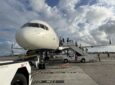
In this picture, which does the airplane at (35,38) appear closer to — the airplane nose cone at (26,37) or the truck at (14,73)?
the airplane nose cone at (26,37)

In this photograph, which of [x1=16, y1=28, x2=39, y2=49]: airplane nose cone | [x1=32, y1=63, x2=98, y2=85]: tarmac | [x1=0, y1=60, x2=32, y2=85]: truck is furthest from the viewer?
[x1=16, y1=28, x2=39, y2=49]: airplane nose cone

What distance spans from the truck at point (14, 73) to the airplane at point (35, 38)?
959 cm

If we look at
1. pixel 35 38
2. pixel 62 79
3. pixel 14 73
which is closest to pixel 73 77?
pixel 62 79

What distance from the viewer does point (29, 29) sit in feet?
61.5

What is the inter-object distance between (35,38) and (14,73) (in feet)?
36.0

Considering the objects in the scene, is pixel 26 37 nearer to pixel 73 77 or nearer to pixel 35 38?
pixel 35 38

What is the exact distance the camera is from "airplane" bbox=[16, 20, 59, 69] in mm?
17781

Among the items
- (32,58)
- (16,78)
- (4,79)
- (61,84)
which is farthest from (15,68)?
(32,58)

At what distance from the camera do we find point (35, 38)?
17844 mm

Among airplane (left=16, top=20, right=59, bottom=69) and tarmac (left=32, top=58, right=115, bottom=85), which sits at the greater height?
airplane (left=16, top=20, right=59, bottom=69)

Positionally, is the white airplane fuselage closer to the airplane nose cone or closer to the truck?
the airplane nose cone

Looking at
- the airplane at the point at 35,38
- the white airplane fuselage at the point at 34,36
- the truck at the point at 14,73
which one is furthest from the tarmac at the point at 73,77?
the truck at the point at 14,73

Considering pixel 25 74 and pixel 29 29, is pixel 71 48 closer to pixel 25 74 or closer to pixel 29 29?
pixel 29 29

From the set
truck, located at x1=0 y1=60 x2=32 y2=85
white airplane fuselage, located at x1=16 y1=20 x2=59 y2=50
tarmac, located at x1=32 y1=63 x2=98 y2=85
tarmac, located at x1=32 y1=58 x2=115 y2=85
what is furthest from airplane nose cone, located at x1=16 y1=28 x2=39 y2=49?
truck, located at x1=0 y1=60 x2=32 y2=85
